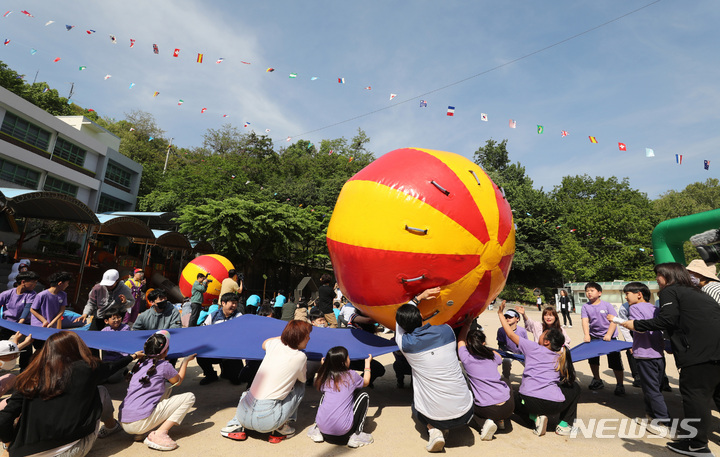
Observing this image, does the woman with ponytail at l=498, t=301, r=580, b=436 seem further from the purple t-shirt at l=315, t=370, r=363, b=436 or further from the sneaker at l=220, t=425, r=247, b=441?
the sneaker at l=220, t=425, r=247, b=441

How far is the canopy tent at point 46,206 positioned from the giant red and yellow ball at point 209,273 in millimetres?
4503

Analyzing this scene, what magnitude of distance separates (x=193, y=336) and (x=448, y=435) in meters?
3.70

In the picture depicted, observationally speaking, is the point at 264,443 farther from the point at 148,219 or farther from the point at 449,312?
the point at 148,219

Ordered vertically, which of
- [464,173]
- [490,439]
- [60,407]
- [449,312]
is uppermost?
[464,173]

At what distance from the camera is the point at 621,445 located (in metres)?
4.07

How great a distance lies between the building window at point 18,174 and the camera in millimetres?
23109

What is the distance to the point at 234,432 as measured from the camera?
399 centimetres

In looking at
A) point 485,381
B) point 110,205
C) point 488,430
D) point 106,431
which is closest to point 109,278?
point 106,431

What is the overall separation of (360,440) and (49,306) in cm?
554

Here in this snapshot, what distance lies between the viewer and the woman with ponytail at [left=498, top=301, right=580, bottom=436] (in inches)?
170

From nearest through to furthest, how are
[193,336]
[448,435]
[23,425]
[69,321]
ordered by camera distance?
[23,425]
[448,435]
[193,336]
[69,321]

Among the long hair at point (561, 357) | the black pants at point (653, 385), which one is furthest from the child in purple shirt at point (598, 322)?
the long hair at point (561, 357)

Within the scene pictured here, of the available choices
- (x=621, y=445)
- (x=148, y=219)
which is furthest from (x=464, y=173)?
(x=148, y=219)

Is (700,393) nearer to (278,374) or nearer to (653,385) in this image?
(653,385)
